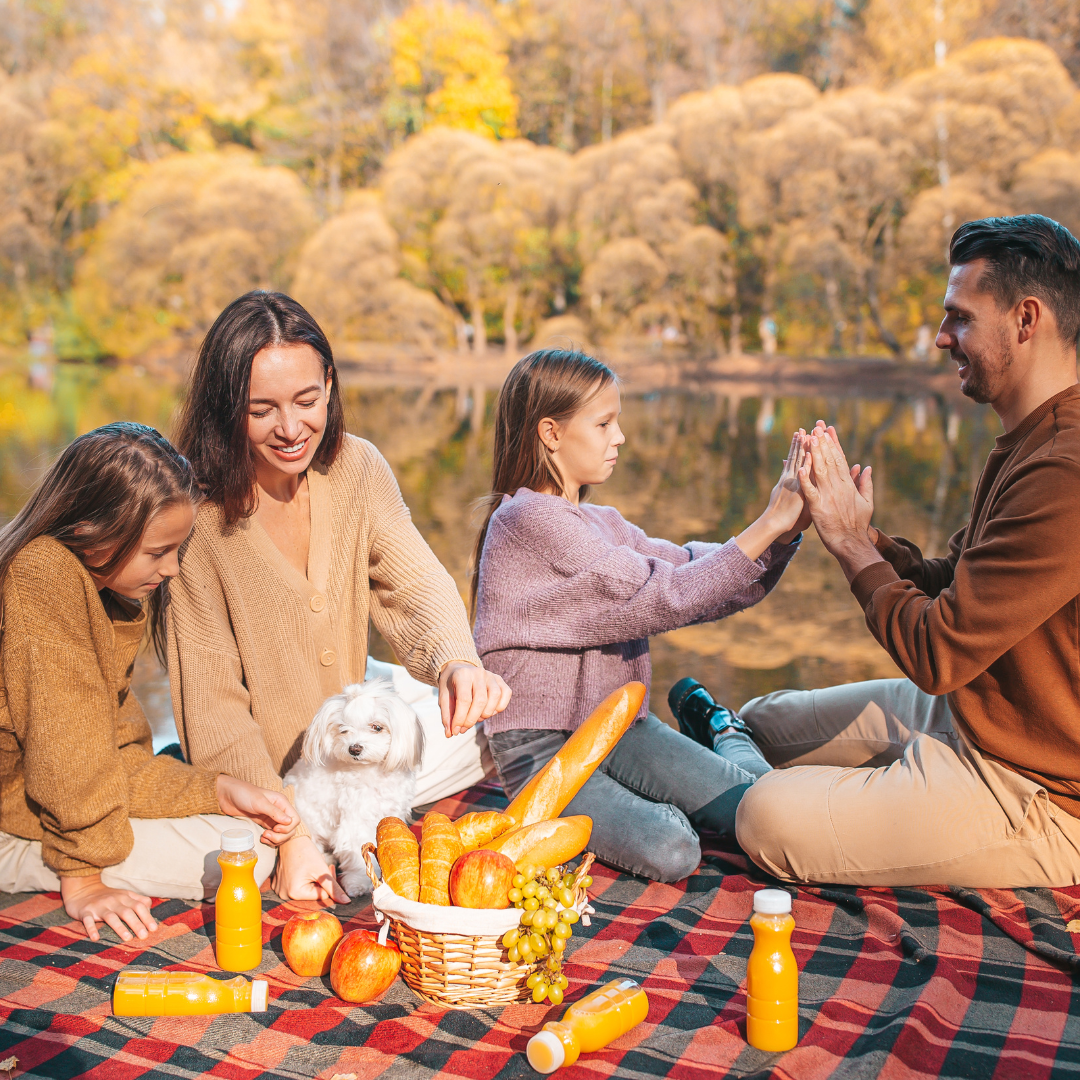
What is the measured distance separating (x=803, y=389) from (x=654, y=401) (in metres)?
4.24

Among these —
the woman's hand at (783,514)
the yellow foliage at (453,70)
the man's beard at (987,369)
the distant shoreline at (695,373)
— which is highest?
the yellow foliage at (453,70)

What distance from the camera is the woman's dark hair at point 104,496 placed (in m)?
2.22

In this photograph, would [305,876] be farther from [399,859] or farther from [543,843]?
[543,843]

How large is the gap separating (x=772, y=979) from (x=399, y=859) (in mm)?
677

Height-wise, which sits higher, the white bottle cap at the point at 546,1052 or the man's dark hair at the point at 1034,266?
the man's dark hair at the point at 1034,266

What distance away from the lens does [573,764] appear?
2.12 m

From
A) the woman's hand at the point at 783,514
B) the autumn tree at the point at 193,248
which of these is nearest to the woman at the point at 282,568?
the woman's hand at the point at 783,514

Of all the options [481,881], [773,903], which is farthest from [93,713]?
[773,903]

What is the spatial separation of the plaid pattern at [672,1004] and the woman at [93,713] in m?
0.10

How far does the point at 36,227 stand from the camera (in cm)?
2852

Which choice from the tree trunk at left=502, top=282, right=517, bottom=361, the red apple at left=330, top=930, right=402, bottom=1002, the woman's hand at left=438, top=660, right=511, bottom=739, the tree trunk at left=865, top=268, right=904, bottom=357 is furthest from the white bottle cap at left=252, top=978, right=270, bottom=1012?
the tree trunk at left=502, top=282, right=517, bottom=361

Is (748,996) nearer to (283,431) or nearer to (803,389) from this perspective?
(283,431)

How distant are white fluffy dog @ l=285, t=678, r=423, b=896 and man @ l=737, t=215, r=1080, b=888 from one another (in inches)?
32.5

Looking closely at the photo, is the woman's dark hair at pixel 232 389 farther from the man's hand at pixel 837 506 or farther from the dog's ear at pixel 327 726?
the man's hand at pixel 837 506
